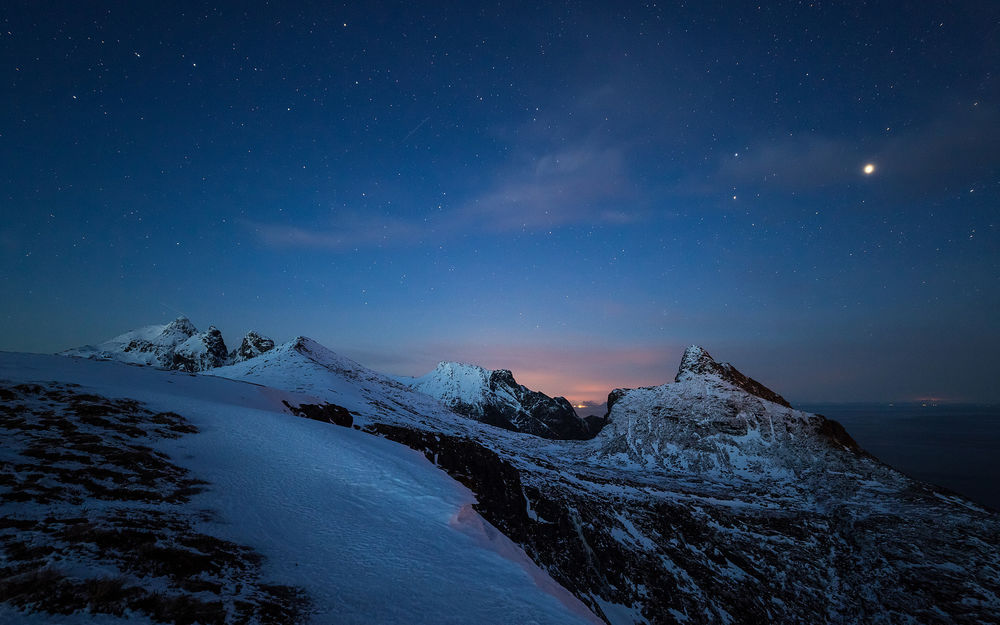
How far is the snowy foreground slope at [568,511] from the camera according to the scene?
26.5 feet

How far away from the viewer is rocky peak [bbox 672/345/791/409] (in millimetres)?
117488

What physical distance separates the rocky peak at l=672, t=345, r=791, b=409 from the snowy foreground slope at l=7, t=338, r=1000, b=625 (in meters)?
1.22

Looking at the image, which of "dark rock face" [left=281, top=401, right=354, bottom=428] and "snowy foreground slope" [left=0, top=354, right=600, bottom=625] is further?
"dark rock face" [left=281, top=401, right=354, bottom=428]

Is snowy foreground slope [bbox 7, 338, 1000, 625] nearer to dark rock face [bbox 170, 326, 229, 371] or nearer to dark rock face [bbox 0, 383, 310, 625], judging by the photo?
dark rock face [bbox 0, 383, 310, 625]

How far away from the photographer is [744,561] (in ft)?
154

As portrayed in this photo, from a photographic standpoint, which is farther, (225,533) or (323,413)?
(323,413)

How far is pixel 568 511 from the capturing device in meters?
45.5

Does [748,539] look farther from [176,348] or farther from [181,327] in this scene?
[181,327]

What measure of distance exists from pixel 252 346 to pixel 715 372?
169612 millimetres

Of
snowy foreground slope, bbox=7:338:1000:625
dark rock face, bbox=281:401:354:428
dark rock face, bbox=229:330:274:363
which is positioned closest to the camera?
snowy foreground slope, bbox=7:338:1000:625

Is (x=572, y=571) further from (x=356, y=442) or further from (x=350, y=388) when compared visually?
(x=350, y=388)

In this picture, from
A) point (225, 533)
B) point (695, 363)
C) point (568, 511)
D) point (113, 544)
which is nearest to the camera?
point (113, 544)

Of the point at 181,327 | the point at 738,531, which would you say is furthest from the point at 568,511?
the point at 181,327

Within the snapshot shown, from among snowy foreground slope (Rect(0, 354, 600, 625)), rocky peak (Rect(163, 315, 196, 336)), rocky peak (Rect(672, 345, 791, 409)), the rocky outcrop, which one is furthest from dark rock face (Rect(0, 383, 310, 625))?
rocky peak (Rect(163, 315, 196, 336))
